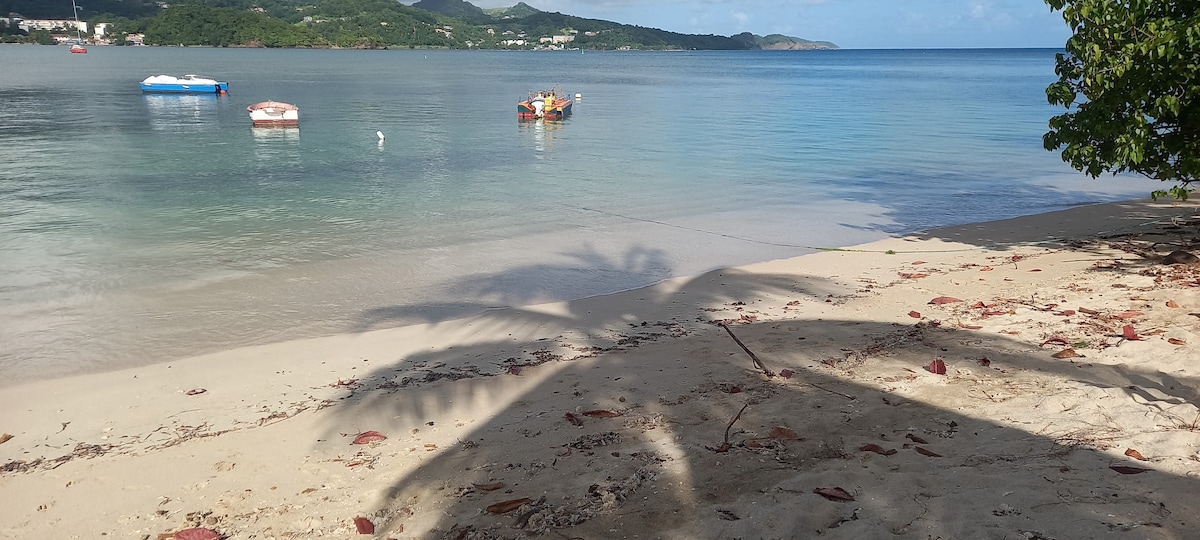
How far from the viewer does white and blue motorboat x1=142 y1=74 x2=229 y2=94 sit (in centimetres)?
4931

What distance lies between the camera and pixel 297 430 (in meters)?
5.75

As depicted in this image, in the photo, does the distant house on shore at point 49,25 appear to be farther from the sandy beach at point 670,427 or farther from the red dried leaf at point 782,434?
the red dried leaf at point 782,434

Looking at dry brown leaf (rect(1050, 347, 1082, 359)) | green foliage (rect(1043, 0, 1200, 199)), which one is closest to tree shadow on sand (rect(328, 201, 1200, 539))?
dry brown leaf (rect(1050, 347, 1082, 359))

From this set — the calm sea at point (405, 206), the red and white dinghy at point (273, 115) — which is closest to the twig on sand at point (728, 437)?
the calm sea at point (405, 206)

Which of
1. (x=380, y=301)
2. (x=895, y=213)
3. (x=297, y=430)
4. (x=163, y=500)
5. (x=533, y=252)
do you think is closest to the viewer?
(x=163, y=500)

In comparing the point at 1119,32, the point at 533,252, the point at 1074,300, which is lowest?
the point at 533,252

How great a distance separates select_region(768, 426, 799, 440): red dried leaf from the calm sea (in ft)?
17.4

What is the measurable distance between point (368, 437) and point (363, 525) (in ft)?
4.75

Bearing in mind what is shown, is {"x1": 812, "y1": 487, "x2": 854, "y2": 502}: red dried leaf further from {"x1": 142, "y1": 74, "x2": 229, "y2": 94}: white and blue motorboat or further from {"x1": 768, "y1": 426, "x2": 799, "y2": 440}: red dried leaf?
{"x1": 142, "y1": 74, "x2": 229, "y2": 94}: white and blue motorboat

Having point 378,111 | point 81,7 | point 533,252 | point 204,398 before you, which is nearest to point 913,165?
point 533,252

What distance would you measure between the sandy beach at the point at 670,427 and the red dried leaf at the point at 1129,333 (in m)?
0.03

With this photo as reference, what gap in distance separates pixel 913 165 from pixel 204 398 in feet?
71.1

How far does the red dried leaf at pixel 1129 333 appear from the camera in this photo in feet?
21.2

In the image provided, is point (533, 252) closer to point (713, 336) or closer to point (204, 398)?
point (713, 336)
